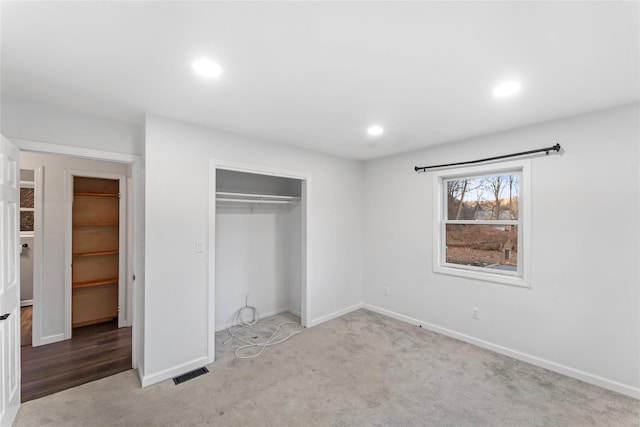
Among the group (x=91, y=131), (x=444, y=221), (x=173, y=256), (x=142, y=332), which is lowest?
(x=142, y=332)

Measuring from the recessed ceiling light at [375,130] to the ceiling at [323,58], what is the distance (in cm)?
25

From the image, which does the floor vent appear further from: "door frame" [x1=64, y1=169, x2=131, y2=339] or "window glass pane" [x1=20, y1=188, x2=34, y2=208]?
"window glass pane" [x1=20, y1=188, x2=34, y2=208]

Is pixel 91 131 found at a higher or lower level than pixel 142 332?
higher

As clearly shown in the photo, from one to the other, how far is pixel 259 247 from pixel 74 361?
2288mm

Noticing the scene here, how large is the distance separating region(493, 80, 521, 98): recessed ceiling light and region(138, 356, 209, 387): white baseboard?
3.51 meters

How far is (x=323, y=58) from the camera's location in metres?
1.64

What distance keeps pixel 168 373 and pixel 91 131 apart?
233cm

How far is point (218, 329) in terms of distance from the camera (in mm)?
3604

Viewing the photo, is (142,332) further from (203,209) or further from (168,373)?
(203,209)

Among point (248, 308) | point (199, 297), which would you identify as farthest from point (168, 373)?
point (248, 308)

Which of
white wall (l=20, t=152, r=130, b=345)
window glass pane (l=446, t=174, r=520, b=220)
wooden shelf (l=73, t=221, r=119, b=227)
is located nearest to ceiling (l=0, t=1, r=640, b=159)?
window glass pane (l=446, t=174, r=520, b=220)

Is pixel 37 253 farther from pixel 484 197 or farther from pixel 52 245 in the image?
pixel 484 197

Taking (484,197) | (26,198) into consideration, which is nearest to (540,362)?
(484,197)

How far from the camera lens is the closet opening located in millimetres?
3670
